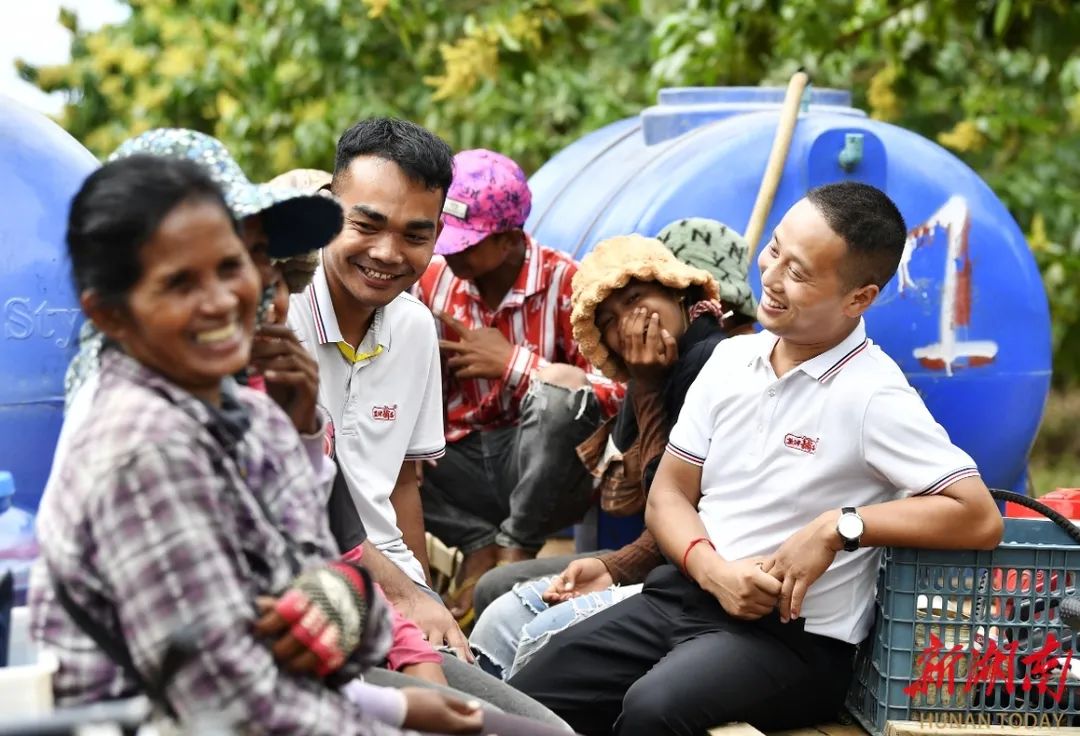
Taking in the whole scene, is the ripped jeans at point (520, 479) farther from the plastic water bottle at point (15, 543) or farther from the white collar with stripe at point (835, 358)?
the plastic water bottle at point (15, 543)

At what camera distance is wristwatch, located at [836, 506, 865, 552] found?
2.92 meters

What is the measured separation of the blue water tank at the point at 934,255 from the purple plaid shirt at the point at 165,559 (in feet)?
8.59

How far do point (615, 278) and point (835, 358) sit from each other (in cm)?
59

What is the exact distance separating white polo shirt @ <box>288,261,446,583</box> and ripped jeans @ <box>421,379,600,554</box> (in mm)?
761

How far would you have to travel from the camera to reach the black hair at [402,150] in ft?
10.8

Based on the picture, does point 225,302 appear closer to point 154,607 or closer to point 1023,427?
point 154,607

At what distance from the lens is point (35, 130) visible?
313 centimetres

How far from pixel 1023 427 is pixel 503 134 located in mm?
Answer: 4178

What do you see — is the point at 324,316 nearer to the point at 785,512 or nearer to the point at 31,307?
the point at 31,307

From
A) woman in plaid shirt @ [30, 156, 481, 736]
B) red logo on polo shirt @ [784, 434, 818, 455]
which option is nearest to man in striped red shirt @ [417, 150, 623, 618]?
red logo on polo shirt @ [784, 434, 818, 455]

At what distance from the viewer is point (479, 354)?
4215 millimetres

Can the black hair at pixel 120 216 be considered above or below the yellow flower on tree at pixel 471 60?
below

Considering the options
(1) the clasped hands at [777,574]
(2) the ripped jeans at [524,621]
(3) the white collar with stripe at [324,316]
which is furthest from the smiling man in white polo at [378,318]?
(1) the clasped hands at [777,574]

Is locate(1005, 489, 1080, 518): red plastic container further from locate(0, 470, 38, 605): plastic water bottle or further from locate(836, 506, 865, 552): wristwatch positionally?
locate(0, 470, 38, 605): plastic water bottle
